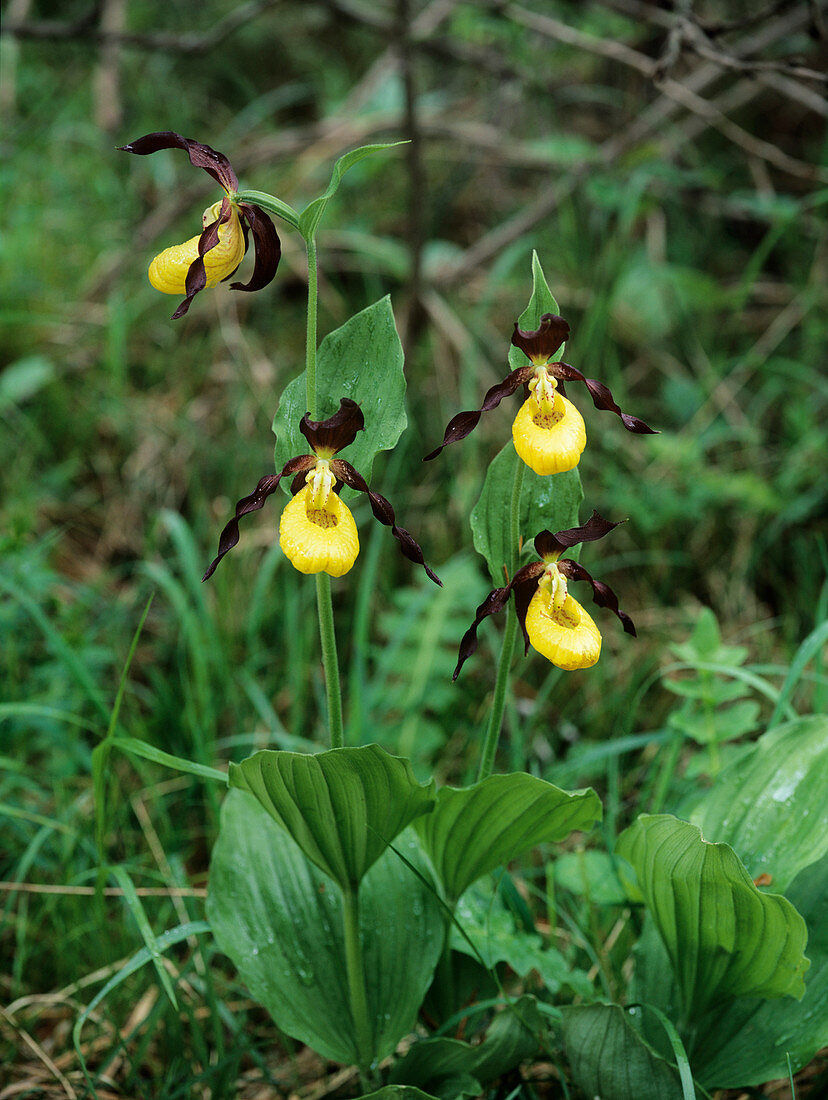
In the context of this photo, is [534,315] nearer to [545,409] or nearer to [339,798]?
[545,409]

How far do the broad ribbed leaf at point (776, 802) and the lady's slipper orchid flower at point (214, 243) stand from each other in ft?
3.33

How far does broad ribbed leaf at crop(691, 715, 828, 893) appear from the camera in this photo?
1260 mm

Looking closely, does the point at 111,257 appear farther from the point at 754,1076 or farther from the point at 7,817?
the point at 754,1076

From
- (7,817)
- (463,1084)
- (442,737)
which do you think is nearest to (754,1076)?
(463,1084)

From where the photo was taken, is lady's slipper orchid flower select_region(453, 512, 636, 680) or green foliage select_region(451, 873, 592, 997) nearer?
lady's slipper orchid flower select_region(453, 512, 636, 680)

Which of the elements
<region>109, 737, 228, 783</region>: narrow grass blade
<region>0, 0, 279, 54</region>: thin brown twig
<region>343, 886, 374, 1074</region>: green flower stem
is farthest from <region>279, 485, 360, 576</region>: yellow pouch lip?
<region>0, 0, 279, 54</region>: thin brown twig

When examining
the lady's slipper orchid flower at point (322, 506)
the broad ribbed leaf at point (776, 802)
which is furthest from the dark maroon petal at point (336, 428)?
the broad ribbed leaf at point (776, 802)

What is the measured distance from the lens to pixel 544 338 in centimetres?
109

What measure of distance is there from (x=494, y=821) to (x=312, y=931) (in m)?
0.39

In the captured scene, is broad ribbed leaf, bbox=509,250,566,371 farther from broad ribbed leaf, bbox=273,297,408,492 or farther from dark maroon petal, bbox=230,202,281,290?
dark maroon petal, bbox=230,202,281,290

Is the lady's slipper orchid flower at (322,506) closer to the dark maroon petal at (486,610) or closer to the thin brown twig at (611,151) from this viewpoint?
the dark maroon petal at (486,610)

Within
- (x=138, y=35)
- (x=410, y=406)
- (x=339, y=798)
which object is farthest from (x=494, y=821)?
(x=138, y=35)

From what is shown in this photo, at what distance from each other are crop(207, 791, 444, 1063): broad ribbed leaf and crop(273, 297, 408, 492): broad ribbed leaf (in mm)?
618

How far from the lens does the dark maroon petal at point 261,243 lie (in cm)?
110
